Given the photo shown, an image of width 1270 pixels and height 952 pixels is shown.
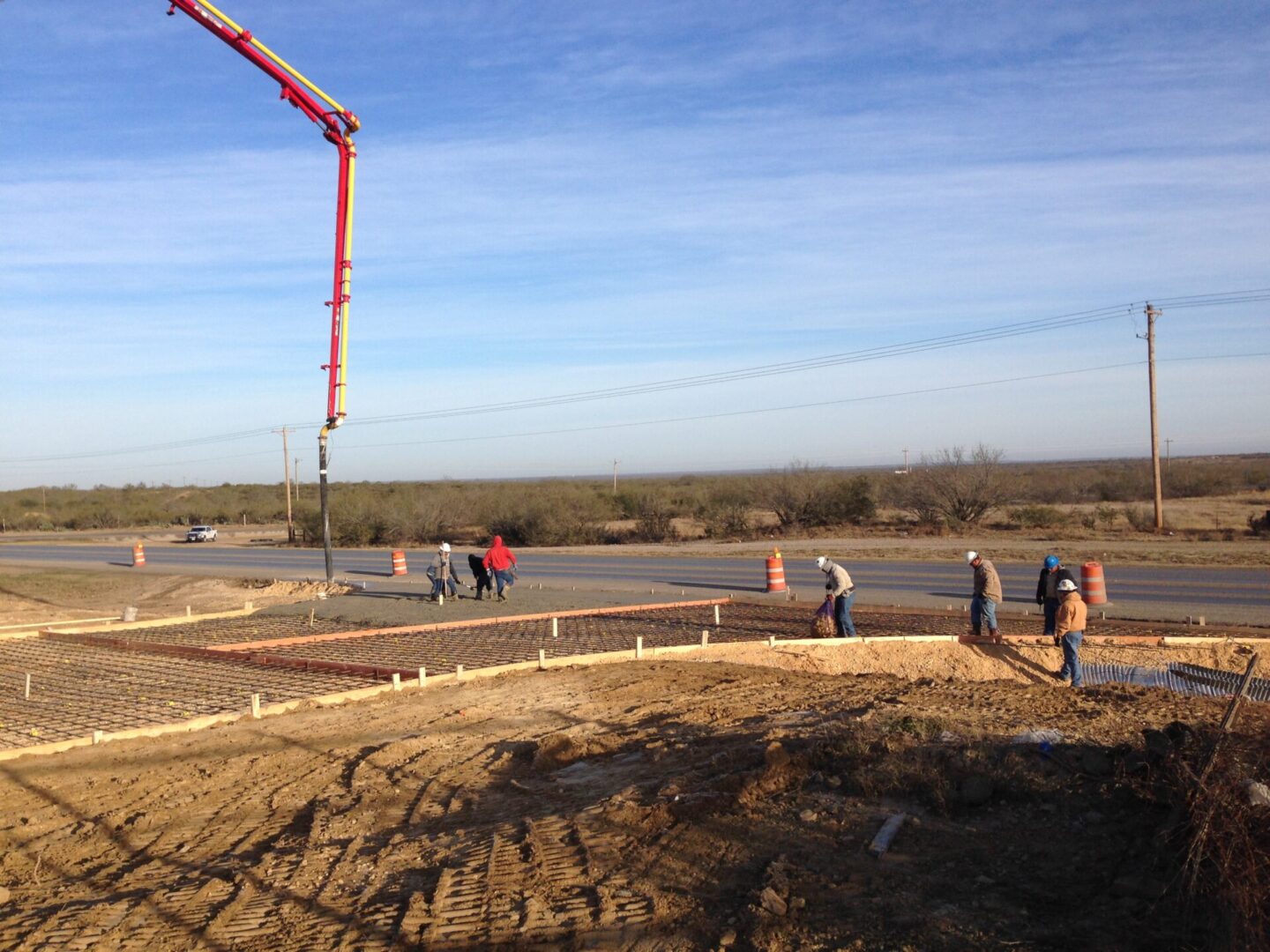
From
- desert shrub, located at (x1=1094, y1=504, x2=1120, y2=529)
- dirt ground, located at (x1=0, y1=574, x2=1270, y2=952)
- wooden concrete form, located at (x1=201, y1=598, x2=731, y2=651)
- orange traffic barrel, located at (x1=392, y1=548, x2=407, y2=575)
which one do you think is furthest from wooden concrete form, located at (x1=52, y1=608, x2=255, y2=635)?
desert shrub, located at (x1=1094, y1=504, x2=1120, y2=529)

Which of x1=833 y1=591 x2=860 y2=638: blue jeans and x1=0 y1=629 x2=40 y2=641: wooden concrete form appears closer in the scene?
x1=833 y1=591 x2=860 y2=638: blue jeans

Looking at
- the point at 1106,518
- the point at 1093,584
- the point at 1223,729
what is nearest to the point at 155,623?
the point at 1093,584

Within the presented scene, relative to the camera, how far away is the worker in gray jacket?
51.9 ft

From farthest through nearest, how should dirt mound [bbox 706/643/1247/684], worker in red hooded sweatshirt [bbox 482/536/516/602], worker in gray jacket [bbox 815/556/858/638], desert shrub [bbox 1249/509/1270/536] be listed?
desert shrub [bbox 1249/509/1270/536], worker in red hooded sweatshirt [bbox 482/536/516/602], worker in gray jacket [bbox 815/556/858/638], dirt mound [bbox 706/643/1247/684]

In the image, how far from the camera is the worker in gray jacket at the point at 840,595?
15812mm

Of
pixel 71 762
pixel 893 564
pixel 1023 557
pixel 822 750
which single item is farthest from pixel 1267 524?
pixel 71 762

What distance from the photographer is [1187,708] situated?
9.50 metres

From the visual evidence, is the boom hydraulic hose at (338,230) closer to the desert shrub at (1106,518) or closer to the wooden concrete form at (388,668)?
the wooden concrete form at (388,668)

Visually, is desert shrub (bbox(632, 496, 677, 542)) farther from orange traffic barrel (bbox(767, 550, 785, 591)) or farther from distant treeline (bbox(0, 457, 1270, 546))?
orange traffic barrel (bbox(767, 550, 785, 591))

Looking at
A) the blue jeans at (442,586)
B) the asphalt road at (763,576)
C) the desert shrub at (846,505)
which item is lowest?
the asphalt road at (763,576)

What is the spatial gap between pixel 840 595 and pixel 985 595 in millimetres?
2076

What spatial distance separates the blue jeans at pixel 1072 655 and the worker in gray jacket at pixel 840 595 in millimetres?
3383

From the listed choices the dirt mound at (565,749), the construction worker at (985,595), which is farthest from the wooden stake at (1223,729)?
the construction worker at (985,595)

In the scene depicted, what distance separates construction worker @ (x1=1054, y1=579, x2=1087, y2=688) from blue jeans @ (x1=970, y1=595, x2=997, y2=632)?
1.86 meters
